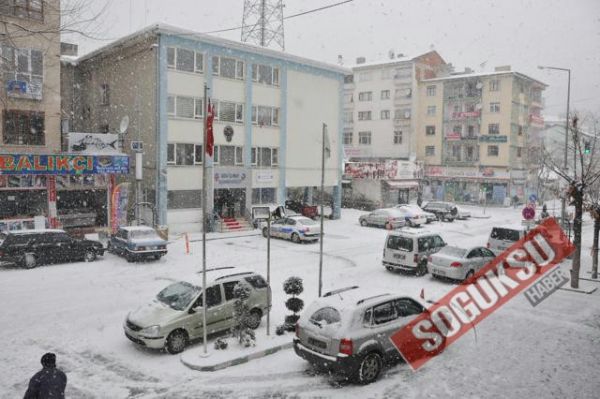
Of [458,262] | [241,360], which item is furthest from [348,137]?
[241,360]

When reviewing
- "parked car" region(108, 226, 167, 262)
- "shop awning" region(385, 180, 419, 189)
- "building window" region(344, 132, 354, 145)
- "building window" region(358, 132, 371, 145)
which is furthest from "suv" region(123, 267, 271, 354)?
"building window" region(344, 132, 354, 145)

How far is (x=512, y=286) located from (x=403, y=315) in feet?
29.8

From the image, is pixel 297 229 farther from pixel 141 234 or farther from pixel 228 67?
pixel 228 67

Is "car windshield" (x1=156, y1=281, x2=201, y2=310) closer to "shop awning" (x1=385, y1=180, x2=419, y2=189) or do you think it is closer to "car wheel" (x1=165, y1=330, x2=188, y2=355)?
"car wheel" (x1=165, y1=330, x2=188, y2=355)

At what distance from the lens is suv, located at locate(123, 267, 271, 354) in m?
11.5

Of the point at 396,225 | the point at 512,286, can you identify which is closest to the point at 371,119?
the point at 396,225

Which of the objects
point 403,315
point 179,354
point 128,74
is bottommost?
point 179,354

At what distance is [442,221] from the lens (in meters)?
40.5

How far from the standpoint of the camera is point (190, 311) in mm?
12039

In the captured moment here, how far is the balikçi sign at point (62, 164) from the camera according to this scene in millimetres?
23966

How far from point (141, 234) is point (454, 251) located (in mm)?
13368

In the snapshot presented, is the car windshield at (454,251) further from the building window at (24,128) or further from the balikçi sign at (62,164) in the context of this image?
the building window at (24,128)

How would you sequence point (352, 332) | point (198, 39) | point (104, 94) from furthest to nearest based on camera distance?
point (104, 94), point (198, 39), point (352, 332)

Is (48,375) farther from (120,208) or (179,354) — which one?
(120,208)
